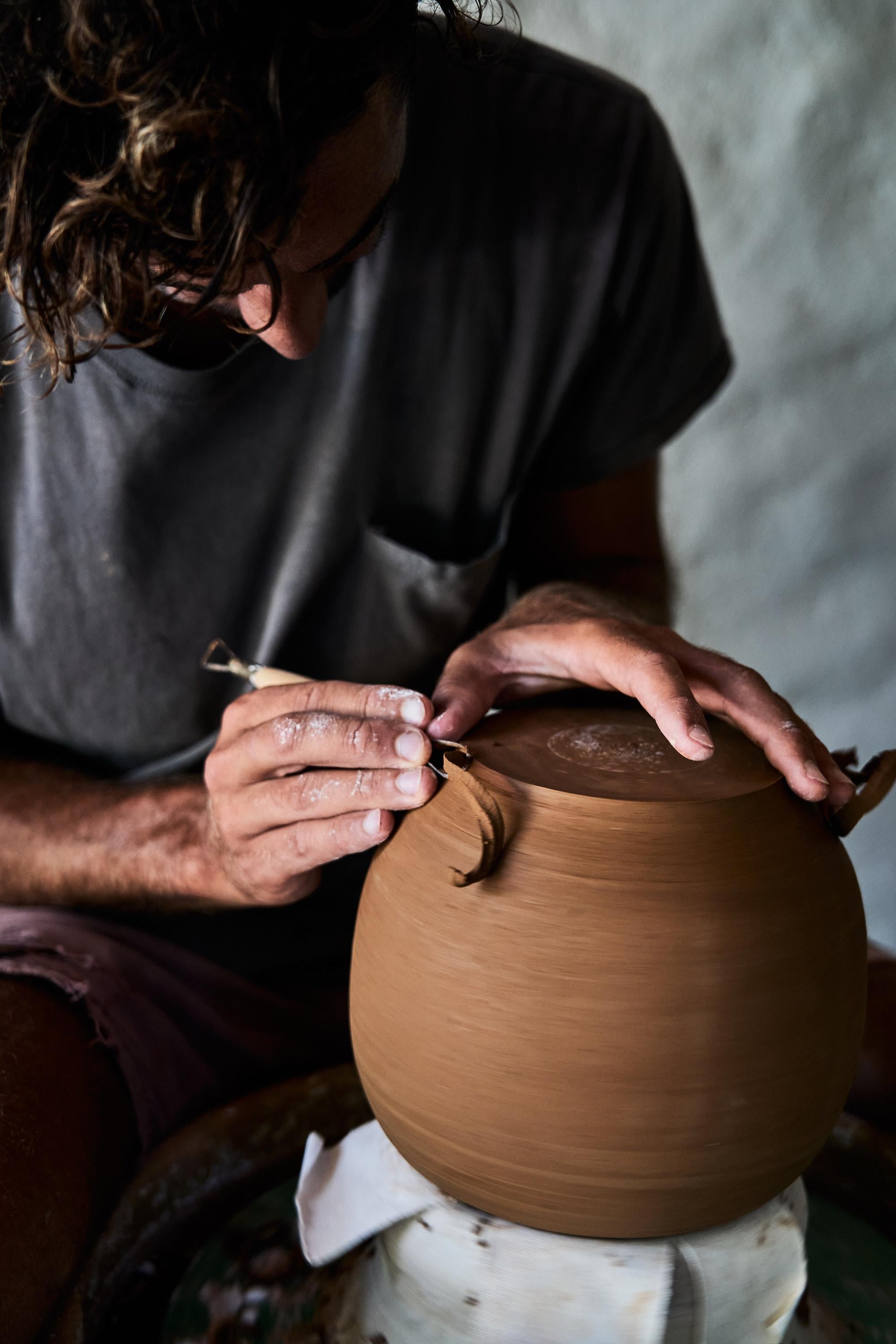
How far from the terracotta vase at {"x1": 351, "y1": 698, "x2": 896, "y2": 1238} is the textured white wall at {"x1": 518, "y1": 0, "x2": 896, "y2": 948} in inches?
59.8

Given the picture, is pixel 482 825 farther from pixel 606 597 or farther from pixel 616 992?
pixel 606 597

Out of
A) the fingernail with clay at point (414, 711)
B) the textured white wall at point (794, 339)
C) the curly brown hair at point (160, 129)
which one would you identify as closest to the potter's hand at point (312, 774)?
the fingernail with clay at point (414, 711)

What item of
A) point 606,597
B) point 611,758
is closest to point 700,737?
point 611,758

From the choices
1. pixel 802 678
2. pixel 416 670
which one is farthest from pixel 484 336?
pixel 802 678

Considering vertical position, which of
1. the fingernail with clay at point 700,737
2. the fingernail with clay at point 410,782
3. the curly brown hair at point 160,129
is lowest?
the fingernail with clay at point 410,782

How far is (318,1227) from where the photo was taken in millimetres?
851

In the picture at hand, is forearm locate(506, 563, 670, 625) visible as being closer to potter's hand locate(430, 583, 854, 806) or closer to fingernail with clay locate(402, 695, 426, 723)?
potter's hand locate(430, 583, 854, 806)

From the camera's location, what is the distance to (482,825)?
0.69 m

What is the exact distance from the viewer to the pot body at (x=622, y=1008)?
667 millimetres

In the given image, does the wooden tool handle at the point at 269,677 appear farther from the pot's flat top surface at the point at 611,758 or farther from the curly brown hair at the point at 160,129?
the curly brown hair at the point at 160,129

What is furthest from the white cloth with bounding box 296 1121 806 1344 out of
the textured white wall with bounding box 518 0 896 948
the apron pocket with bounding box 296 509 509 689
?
the textured white wall with bounding box 518 0 896 948

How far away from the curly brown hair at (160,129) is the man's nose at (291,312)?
0.30 ft

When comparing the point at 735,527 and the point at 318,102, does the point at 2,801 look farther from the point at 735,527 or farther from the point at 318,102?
the point at 735,527

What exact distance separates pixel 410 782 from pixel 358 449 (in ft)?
1.72
